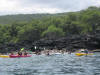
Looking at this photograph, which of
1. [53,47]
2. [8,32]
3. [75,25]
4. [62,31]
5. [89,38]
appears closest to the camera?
[89,38]

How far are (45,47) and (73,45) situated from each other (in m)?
17.5

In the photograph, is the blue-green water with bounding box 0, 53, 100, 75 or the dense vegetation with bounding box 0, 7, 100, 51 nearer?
the blue-green water with bounding box 0, 53, 100, 75

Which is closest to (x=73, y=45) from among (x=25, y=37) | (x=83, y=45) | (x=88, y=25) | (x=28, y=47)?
(x=83, y=45)

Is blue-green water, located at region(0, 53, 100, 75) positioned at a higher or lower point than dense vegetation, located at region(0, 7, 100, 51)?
lower

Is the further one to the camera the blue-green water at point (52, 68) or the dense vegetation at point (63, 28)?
the dense vegetation at point (63, 28)

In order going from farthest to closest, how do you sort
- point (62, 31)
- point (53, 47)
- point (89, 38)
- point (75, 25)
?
point (62, 31) → point (75, 25) → point (53, 47) → point (89, 38)

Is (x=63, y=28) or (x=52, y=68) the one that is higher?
(x=63, y=28)

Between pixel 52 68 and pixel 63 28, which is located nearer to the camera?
pixel 52 68

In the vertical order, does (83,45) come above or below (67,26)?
below

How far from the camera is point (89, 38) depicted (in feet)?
360

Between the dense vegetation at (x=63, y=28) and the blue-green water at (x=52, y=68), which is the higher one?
the dense vegetation at (x=63, y=28)

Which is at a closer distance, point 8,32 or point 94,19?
point 94,19

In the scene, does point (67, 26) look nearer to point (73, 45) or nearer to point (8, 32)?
point (73, 45)

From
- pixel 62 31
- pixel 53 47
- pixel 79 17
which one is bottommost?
pixel 53 47
